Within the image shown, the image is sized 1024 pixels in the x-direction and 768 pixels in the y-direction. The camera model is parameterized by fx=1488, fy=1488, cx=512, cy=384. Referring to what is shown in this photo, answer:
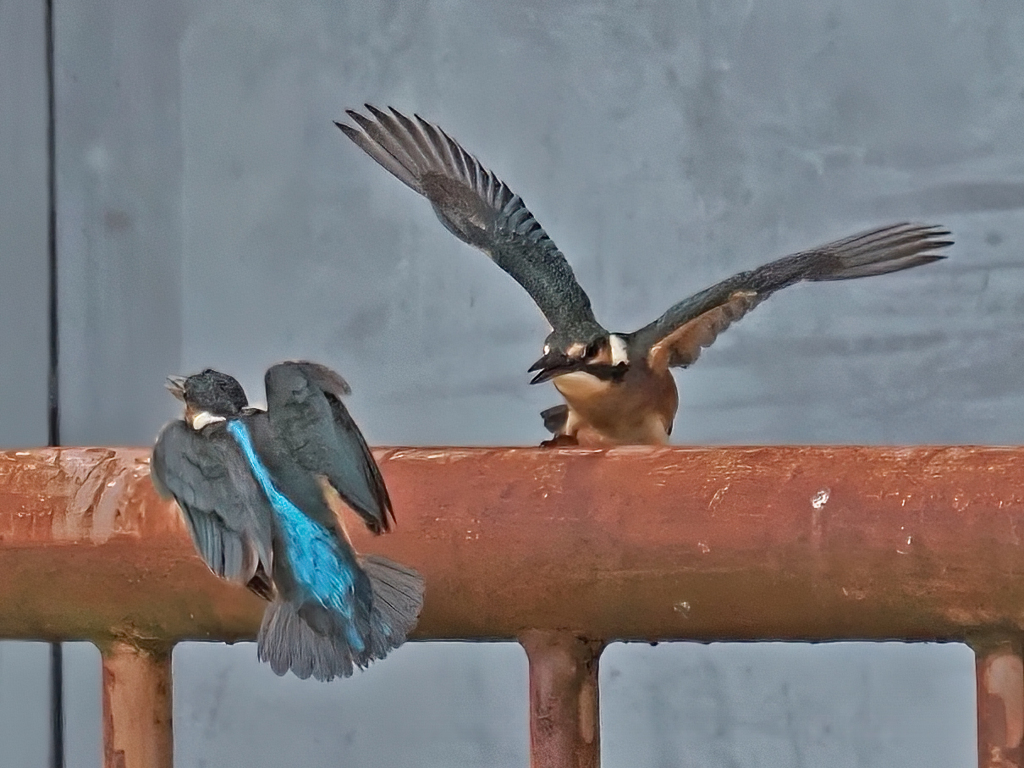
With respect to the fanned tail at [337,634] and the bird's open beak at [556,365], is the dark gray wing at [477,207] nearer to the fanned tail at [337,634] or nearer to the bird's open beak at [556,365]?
the bird's open beak at [556,365]

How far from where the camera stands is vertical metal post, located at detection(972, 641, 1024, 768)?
473 millimetres

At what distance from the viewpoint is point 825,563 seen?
0.50 metres

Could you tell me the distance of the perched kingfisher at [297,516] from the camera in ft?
1.68

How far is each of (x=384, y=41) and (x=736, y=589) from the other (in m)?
1.08

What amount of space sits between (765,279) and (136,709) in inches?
18.5

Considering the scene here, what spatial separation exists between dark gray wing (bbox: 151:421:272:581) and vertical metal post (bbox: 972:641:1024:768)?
0.81ft

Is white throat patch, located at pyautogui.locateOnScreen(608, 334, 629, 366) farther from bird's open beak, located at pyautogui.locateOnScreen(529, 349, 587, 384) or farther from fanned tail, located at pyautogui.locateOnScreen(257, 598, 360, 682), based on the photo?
fanned tail, located at pyautogui.locateOnScreen(257, 598, 360, 682)

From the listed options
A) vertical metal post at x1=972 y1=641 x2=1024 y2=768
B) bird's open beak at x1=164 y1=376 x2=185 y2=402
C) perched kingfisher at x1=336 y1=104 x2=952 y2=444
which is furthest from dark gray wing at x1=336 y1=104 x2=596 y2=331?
vertical metal post at x1=972 y1=641 x2=1024 y2=768

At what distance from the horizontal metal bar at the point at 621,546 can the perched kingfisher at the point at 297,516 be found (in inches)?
0.8

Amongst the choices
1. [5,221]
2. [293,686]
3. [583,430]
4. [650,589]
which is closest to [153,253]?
[5,221]

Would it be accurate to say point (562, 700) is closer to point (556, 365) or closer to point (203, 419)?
point (203, 419)

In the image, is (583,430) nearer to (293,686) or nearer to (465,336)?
(465,336)

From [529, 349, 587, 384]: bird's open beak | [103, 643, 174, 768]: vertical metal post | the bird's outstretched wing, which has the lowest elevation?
[103, 643, 174, 768]: vertical metal post

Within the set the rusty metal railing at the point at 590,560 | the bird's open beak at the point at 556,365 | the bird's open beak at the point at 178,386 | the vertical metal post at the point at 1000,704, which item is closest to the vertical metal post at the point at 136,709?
the rusty metal railing at the point at 590,560
